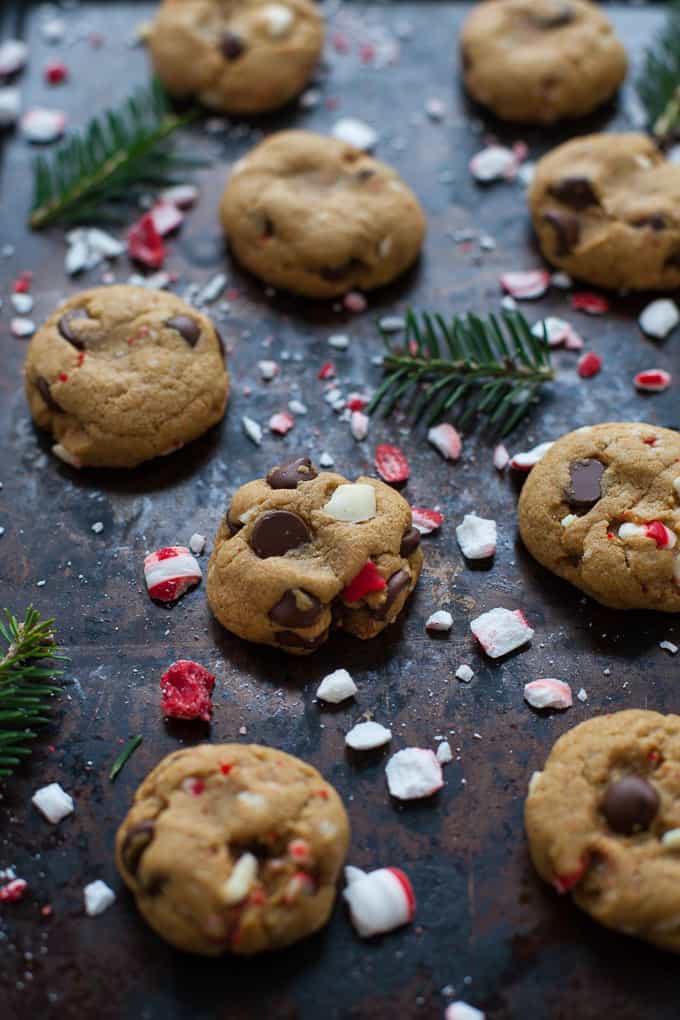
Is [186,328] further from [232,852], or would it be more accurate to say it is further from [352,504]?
[232,852]

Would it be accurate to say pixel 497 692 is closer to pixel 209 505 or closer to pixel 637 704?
pixel 637 704

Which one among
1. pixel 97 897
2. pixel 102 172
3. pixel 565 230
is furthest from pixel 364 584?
pixel 102 172

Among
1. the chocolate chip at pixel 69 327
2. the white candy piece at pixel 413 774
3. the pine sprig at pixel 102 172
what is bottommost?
the white candy piece at pixel 413 774

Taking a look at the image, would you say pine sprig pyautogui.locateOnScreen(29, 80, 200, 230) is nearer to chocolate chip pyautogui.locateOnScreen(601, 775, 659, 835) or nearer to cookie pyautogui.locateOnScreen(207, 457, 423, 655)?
cookie pyautogui.locateOnScreen(207, 457, 423, 655)

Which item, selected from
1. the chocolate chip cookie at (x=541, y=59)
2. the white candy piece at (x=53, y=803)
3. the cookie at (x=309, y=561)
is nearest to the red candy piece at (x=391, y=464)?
the cookie at (x=309, y=561)

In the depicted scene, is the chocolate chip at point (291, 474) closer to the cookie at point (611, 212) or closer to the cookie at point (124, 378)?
the cookie at point (124, 378)
